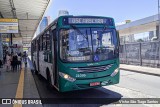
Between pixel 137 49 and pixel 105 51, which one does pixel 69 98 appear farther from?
pixel 137 49

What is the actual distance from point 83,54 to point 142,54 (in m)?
13.7

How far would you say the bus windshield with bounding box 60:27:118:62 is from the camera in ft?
25.8

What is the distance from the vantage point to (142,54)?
20594 millimetres

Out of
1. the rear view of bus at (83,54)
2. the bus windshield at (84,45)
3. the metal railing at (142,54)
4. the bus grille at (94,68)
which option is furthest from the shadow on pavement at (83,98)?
the metal railing at (142,54)

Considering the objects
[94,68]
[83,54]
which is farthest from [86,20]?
[94,68]

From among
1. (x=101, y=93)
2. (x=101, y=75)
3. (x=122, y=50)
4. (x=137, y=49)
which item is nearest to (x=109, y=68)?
(x=101, y=75)

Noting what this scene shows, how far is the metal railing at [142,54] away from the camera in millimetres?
18759

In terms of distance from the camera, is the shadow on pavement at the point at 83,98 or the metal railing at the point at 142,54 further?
the metal railing at the point at 142,54

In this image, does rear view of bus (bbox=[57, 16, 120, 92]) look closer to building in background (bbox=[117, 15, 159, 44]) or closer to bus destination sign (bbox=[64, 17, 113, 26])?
bus destination sign (bbox=[64, 17, 113, 26])

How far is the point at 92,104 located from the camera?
24.6 feet

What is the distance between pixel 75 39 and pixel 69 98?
223 cm

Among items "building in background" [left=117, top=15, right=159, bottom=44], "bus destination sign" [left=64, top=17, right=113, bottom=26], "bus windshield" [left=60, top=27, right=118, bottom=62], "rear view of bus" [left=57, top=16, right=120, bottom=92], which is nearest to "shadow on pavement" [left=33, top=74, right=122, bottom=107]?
"rear view of bus" [left=57, top=16, right=120, bottom=92]

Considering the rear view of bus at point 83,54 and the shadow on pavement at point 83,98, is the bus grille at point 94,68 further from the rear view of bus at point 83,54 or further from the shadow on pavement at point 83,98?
the shadow on pavement at point 83,98

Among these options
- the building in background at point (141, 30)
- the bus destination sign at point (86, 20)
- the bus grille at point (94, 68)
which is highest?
the building in background at point (141, 30)
